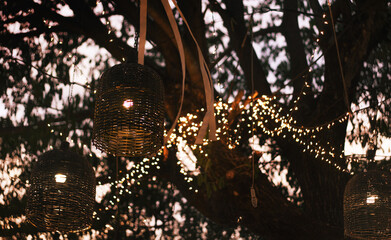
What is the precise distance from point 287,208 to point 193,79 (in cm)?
133

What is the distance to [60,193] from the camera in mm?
2641

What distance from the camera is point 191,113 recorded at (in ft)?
13.8

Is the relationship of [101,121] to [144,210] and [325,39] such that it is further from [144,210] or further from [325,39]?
[144,210]

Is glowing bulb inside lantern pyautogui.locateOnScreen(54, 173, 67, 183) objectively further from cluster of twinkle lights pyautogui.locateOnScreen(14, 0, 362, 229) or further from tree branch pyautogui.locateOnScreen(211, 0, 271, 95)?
tree branch pyautogui.locateOnScreen(211, 0, 271, 95)

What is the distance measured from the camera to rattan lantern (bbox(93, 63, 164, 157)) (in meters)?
2.19

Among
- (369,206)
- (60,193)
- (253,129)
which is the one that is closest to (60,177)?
(60,193)

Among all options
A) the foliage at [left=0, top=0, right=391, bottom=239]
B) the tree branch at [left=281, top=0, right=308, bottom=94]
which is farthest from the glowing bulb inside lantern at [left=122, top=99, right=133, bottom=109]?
the tree branch at [left=281, top=0, right=308, bottom=94]

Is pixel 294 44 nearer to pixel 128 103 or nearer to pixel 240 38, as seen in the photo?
pixel 240 38

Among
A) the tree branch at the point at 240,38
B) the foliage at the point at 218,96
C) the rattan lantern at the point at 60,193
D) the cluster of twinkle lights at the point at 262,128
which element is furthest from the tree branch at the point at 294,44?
the rattan lantern at the point at 60,193

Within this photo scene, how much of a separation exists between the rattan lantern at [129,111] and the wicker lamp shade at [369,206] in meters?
1.54

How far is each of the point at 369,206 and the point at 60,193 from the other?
1.88 meters

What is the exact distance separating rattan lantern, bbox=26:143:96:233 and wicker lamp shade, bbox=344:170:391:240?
1.66 metres

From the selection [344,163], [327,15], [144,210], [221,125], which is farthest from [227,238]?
[327,15]

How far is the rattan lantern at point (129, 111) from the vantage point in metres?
2.19
